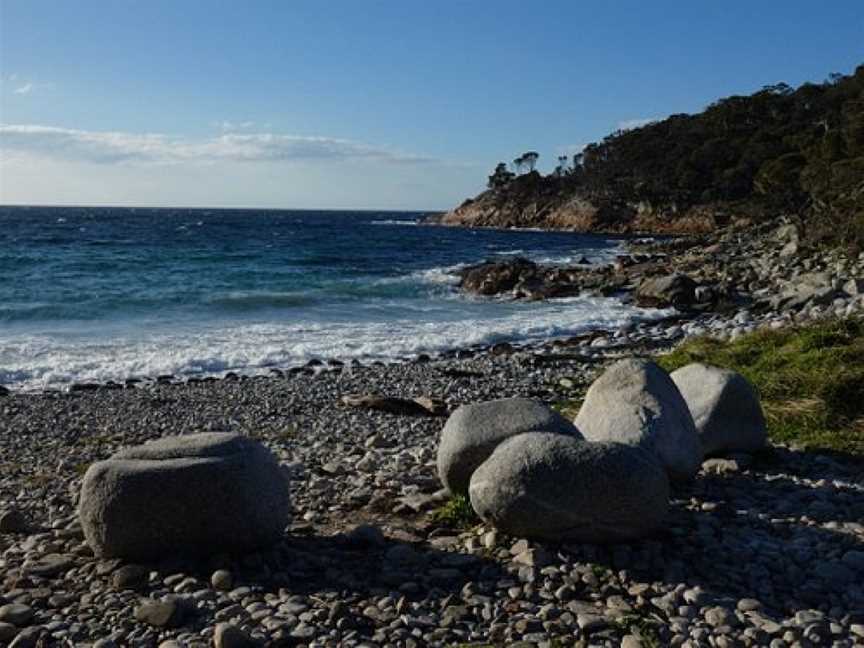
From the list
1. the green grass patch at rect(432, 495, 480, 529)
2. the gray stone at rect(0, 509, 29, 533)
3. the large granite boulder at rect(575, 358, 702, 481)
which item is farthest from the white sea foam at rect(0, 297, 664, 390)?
the green grass patch at rect(432, 495, 480, 529)

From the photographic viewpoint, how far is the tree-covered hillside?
40375 mm

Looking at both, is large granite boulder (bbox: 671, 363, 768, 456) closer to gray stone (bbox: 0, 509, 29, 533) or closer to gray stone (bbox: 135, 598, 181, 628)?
gray stone (bbox: 135, 598, 181, 628)

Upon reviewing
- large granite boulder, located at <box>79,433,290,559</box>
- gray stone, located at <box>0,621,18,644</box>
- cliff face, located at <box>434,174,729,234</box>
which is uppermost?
cliff face, located at <box>434,174,729,234</box>

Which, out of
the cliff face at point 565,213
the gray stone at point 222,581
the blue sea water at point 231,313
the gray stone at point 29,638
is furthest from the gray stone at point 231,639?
the cliff face at point 565,213

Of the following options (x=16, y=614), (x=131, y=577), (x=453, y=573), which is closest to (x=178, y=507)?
(x=131, y=577)

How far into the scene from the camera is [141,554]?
600cm

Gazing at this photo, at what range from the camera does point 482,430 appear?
23.2 ft

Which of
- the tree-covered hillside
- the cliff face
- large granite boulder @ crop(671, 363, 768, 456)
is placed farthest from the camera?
the cliff face

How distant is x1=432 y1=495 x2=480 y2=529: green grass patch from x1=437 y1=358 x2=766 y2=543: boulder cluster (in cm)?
21

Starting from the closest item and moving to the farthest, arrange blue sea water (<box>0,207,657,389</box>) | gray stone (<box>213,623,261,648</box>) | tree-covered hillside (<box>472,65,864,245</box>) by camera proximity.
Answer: gray stone (<box>213,623,261,648</box>) → blue sea water (<box>0,207,657,389</box>) → tree-covered hillside (<box>472,65,864,245</box>)

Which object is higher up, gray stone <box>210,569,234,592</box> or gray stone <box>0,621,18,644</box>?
gray stone <box>210,569,234,592</box>

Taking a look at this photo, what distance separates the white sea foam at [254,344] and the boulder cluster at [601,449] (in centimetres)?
1146

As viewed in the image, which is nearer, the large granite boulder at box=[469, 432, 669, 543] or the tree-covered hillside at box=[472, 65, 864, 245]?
the large granite boulder at box=[469, 432, 669, 543]

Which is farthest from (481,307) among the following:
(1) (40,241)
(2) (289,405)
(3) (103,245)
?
(1) (40,241)
